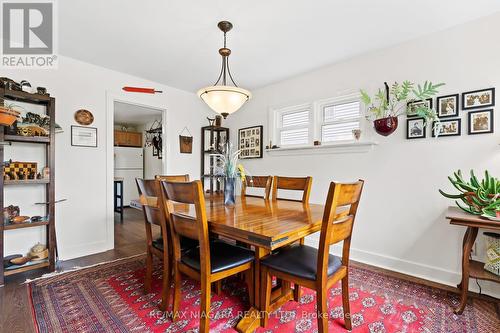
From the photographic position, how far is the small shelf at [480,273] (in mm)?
1678

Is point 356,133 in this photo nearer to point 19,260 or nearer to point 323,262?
point 323,262

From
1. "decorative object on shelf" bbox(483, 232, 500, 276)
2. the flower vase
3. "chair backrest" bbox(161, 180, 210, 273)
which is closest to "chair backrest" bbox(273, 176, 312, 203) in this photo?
the flower vase

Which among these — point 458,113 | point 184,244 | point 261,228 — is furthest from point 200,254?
point 458,113

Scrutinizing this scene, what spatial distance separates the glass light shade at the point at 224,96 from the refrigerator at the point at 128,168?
15.7ft

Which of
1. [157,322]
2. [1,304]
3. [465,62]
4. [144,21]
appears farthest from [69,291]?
[465,62]

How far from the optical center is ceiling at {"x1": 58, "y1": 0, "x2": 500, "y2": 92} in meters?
1.91

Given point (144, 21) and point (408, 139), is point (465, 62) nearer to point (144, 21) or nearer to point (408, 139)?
point (408, 139)

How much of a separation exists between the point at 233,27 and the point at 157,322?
246cm

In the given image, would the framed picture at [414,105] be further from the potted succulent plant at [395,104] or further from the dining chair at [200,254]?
the dining chair at [200,254]

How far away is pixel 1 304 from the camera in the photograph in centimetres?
181

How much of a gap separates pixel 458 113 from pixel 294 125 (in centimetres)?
181

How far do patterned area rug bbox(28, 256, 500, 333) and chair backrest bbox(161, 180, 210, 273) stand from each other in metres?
0.62

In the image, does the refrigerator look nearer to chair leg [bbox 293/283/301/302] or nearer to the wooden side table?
chair leg [bbox 293/283/301/302]

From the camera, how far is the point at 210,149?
4.19m
